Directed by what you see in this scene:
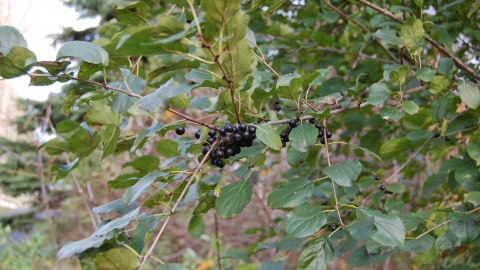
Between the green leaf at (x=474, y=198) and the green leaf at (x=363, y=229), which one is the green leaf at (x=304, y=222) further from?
the green leaf at (x=474, y=198)

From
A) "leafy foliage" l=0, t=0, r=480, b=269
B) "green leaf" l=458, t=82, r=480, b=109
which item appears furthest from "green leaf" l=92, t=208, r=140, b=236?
"green leaf" l=458, t=82, r=480, b=109

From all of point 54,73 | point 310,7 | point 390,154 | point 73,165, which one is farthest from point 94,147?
point 310,7

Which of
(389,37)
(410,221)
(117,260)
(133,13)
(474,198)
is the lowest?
(410,221)

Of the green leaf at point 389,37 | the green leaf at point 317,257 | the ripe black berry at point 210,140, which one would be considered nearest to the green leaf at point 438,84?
the green leaf at point 389,37

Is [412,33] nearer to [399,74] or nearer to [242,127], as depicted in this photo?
[399,74]

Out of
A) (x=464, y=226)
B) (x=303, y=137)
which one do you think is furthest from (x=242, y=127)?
(x=464, y=226)

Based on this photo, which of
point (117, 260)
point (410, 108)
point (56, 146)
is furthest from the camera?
point (56, 146)
